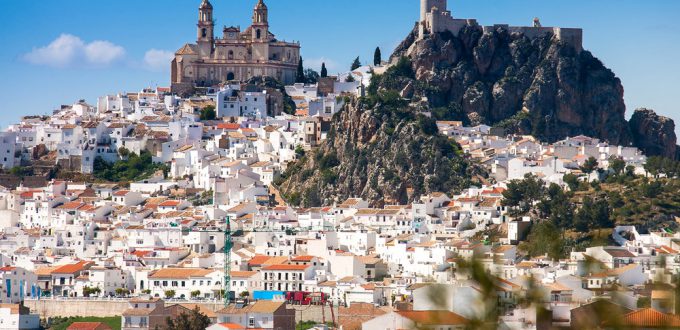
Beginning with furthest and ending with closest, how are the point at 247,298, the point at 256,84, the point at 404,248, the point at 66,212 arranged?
the point at 256,84, the point at 66,212, the point at 404,248, the point at 247,298

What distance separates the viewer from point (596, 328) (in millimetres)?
9789

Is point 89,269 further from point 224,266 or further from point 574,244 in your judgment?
point 574,244

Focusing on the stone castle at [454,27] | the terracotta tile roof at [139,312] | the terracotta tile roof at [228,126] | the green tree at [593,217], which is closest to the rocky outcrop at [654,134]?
the stone castle at [454,27]

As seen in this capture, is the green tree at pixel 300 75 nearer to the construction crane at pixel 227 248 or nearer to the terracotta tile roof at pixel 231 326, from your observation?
the construction crane at pixel 227 248

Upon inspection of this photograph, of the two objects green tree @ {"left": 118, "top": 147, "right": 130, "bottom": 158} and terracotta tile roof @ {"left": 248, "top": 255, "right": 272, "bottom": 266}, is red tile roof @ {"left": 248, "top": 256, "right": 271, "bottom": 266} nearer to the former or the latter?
terracotta tile roof @ {"left": 248, "top": 255, "right": 272, "bottom": 266}

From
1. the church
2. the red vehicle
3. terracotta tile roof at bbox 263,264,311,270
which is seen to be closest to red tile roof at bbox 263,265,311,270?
terracotta tile roof at bbox 263,264,311,270

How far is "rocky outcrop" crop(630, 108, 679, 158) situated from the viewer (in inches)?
3088

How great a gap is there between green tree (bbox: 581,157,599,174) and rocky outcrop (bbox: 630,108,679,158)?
1488 cm

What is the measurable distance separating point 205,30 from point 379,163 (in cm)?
1971

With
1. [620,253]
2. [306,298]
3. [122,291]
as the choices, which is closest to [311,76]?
[122,291]

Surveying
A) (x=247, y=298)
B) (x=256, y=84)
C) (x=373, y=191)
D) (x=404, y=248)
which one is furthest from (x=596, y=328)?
(x=256, y=84)

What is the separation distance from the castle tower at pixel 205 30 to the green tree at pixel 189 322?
41.4 m

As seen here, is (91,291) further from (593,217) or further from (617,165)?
(617,165)

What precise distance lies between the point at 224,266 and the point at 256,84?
88.3ft
